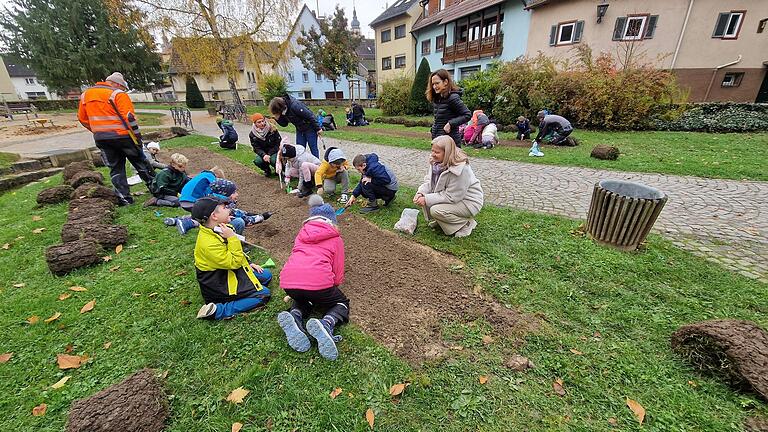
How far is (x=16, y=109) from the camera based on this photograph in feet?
81.5

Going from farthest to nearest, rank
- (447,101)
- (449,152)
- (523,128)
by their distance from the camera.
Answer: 1. (523,128)
2. (447,101)
3. (449,152)

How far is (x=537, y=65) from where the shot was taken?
13.3m

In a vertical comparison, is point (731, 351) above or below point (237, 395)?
above

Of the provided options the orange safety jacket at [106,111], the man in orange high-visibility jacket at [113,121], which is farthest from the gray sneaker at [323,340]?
the man in orange high-visibility jacket at [113,121]

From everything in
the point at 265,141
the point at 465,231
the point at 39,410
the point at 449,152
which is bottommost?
the point at 39,410

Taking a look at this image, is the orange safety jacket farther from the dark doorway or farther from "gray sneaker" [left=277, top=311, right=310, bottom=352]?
the dark doorway

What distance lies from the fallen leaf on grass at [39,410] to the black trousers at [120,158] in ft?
15.1

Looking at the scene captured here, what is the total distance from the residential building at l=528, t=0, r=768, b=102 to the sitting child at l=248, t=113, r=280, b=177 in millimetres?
17157

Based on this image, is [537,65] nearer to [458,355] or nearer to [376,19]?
[458,355]

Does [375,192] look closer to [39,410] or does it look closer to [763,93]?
[39,410]

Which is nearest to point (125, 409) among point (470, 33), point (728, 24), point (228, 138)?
point (228, 138)

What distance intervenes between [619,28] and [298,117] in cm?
1871

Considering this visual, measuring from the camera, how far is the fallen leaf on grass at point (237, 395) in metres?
2.16

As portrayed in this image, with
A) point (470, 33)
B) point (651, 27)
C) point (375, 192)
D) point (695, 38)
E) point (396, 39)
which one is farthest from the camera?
point (396, 39)
